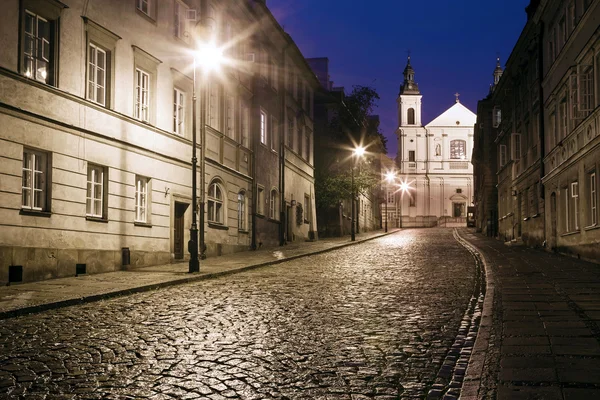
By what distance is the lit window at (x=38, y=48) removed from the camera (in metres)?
14.9

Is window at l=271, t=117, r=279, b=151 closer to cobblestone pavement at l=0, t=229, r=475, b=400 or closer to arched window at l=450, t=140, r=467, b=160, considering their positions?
cobblestone pavement at l=0, t=229, r=475, b=400

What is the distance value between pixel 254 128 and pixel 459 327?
71.4 ft

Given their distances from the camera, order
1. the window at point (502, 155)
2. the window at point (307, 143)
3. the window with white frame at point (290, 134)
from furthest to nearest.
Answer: the window at point (307, 143) → the window at point (502, 155) → the window with white frame at point (290, 134)

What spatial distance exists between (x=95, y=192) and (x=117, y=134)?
1.67 metres

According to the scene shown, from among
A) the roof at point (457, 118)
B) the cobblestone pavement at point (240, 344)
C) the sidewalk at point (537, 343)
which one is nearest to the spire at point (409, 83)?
the roof at point (457, 118)

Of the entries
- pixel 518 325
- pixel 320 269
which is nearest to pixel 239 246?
pixel 320 269

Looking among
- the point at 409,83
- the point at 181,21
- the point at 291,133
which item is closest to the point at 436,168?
the point at 409,83

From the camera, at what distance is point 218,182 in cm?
2512

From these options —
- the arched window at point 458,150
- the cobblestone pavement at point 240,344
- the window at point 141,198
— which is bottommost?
the cobblestone pavement at point 240,344

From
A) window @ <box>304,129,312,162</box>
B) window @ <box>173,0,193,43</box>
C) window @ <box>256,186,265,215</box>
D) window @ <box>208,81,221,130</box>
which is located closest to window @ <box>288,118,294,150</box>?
window @ <box>304,129,312,162</box>

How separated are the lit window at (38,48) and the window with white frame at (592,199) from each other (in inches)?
577

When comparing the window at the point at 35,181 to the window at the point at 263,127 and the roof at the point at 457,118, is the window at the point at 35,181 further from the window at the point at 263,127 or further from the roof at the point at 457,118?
the roof at the point at 457,118

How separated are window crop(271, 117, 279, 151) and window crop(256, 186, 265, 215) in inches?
119

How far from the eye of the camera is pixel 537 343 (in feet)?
23.3
